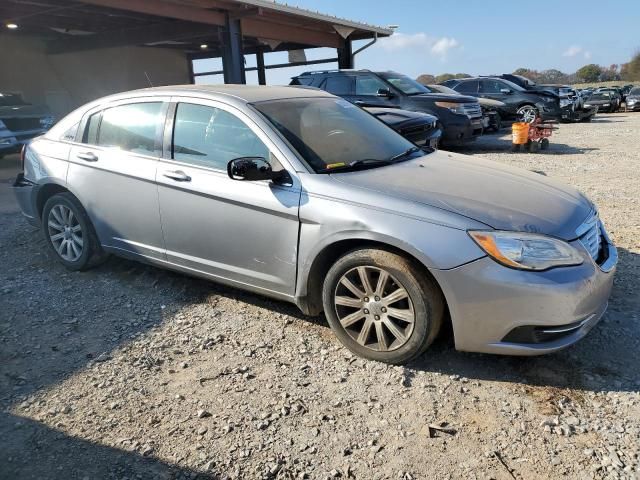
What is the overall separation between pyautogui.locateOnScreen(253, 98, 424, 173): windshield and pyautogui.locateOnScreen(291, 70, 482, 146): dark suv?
6934 millimetres

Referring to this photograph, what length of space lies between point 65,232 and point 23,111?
30.0ft

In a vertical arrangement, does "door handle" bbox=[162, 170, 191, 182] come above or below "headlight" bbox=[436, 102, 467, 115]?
above

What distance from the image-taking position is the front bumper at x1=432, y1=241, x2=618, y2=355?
8.82ft

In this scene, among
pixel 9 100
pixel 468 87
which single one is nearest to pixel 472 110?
pixel 468 87

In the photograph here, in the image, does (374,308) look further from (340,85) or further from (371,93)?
(340,85)

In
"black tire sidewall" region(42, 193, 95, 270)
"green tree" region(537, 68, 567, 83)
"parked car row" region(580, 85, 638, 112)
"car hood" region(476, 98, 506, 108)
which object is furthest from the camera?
"green tree" region(537, 68, 567, 83)

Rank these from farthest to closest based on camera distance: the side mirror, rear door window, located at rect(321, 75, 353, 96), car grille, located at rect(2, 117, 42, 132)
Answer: car grille, located at rect(2, 117, 42, 132)
rear door window, located at rect(321, 75, 353, 96)
the side mirror

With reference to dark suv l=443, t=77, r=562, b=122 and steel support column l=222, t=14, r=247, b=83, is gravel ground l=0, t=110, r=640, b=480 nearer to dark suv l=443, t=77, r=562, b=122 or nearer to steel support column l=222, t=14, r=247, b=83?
steel support column l=222, t=14, r=247, b=83

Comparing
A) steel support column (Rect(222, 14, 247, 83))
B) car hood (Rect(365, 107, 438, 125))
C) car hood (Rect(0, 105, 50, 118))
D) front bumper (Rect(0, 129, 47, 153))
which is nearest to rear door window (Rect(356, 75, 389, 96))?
car hood (Rect(365, 107, 438, 125))

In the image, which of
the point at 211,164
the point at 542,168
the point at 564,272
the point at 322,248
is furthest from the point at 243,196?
the point at 542,168

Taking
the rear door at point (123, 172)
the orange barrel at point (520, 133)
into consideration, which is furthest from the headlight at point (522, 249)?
the orange barrel at point (520, 133)

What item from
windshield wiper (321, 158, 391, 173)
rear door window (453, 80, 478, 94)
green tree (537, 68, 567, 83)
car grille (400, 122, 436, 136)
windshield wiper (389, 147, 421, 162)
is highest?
windshield wiper (321, 158, 391, 173)

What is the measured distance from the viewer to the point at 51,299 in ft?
13.8

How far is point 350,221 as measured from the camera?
302 centimetres
